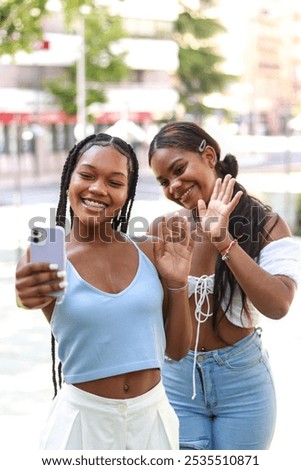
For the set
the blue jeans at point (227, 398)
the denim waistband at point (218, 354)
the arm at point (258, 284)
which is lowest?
the blue jeans at point (227, 398)

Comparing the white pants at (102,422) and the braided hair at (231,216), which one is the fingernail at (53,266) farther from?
the braided hair at (231,216)

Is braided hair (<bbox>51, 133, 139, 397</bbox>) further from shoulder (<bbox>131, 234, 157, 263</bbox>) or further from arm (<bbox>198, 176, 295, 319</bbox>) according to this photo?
arm (<bbox>198, 176, 295, 319</bbox>)

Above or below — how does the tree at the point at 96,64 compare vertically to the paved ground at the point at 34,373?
below

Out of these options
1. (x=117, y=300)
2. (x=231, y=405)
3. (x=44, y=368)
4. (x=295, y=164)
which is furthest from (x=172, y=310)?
(x=295, y=164)

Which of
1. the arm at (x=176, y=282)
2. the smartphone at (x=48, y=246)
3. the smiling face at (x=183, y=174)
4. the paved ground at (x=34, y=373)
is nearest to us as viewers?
the smartphone at (x=48, y=246)

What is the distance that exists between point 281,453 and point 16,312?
4.14 m

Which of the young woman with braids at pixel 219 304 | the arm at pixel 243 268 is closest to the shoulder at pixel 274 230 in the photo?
the young woman with braids at pixel 219 304

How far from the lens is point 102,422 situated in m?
2.05

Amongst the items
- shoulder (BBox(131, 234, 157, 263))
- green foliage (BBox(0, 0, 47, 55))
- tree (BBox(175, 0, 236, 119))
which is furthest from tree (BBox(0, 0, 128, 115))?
shoulder (BBox(131, 234, 157, 263))

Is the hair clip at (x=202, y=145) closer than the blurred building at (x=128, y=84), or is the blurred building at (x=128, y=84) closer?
the hair clip at (x=202, y=145)

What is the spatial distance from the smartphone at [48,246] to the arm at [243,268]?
595 millimetres

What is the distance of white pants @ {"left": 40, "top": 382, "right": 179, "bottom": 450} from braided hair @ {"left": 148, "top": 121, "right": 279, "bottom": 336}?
1.62 ft

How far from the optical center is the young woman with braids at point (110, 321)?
2.03m

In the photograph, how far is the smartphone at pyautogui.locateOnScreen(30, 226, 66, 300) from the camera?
1.85 m
